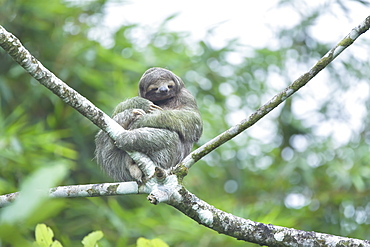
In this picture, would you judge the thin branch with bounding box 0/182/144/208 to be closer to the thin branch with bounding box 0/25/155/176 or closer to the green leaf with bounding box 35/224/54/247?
the thin branch with bounding box 0/25/155/176

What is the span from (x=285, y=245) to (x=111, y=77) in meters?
5.41

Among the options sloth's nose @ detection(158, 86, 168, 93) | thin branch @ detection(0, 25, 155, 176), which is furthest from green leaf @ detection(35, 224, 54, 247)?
sloth's nose @ detection(158, 86, 168, 93)

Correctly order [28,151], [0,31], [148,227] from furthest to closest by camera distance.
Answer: [148,227] < [28,151] < [0,31]

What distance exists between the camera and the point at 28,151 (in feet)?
21.4

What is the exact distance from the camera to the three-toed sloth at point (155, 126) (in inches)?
136

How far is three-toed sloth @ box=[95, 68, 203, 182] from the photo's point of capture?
136 inches

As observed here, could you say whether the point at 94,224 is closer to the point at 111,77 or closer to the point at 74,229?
the point at 74,229

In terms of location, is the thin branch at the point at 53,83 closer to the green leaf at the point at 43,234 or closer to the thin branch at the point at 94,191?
the thin branch at the point at 94,191

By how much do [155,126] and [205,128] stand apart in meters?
4.56

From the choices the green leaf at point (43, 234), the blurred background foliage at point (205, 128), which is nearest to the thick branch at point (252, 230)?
the green leaf at point (43, 234)

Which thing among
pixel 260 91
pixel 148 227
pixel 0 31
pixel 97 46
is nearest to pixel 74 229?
pixel 148 227

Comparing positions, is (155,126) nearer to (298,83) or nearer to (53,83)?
(53,83)

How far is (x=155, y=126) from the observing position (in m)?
3.54

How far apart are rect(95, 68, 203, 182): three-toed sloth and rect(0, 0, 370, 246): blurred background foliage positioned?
2.77 metres
